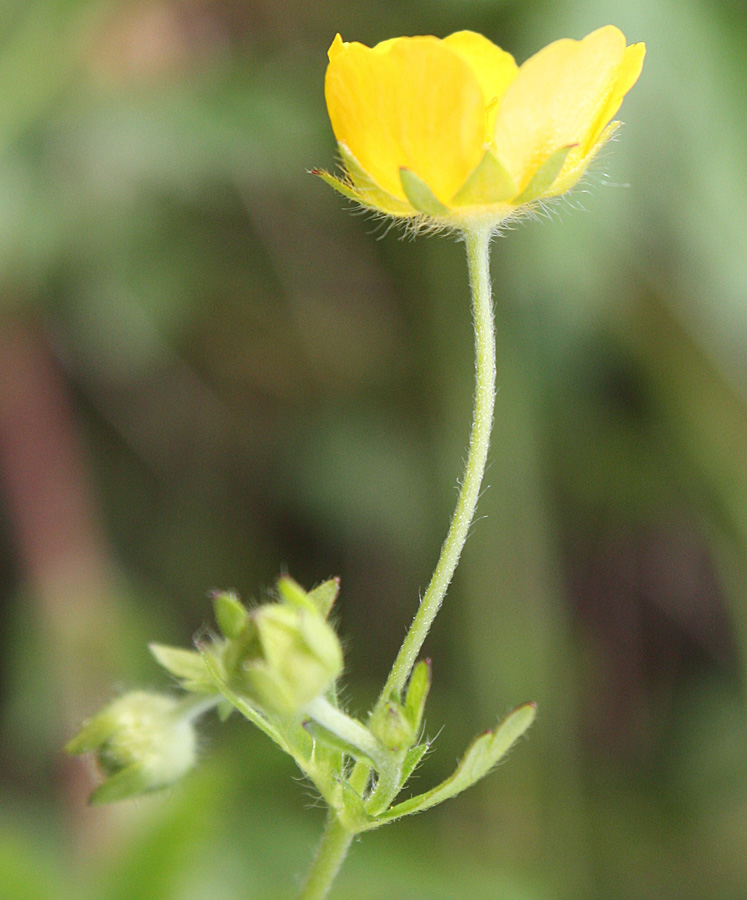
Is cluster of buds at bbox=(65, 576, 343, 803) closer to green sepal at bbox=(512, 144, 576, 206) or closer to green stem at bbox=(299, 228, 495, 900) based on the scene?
green stem at bbox=(299, 228, 495, 900)

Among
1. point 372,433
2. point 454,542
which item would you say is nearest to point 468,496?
point 454,542

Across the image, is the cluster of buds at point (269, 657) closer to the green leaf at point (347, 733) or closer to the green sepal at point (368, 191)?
the green leaf at point (347, 733)

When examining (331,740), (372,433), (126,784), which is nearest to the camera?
(331,740)

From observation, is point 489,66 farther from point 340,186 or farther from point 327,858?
point 327,858

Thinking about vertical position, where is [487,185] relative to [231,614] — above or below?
above

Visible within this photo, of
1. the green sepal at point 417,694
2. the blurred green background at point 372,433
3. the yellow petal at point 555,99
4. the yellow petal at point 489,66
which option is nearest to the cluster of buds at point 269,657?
the green sepal at point 417,694

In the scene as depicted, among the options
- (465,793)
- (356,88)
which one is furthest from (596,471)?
(356,88)
